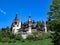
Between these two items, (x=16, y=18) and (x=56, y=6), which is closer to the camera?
(x=56, y=6)

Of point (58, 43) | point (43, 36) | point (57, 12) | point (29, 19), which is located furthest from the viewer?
point (29, 19)

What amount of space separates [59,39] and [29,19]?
216ft

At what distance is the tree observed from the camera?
2572 cm

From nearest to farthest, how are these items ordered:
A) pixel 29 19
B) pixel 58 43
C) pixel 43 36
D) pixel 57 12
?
pixel 58 43
pixel 57 12
pixel 43 36
pixel 29 19

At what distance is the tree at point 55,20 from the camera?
84.4ft

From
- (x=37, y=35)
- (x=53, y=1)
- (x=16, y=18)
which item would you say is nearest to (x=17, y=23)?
(x=16, y=18)

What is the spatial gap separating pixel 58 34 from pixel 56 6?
161 inches

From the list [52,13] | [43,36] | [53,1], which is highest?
[53,1]

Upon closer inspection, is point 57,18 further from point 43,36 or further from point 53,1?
point 43,36

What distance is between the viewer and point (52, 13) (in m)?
27.9

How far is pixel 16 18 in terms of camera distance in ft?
315

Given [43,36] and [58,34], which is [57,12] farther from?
[43,36]

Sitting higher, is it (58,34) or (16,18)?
(16,18)

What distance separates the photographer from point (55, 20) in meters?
26.1
